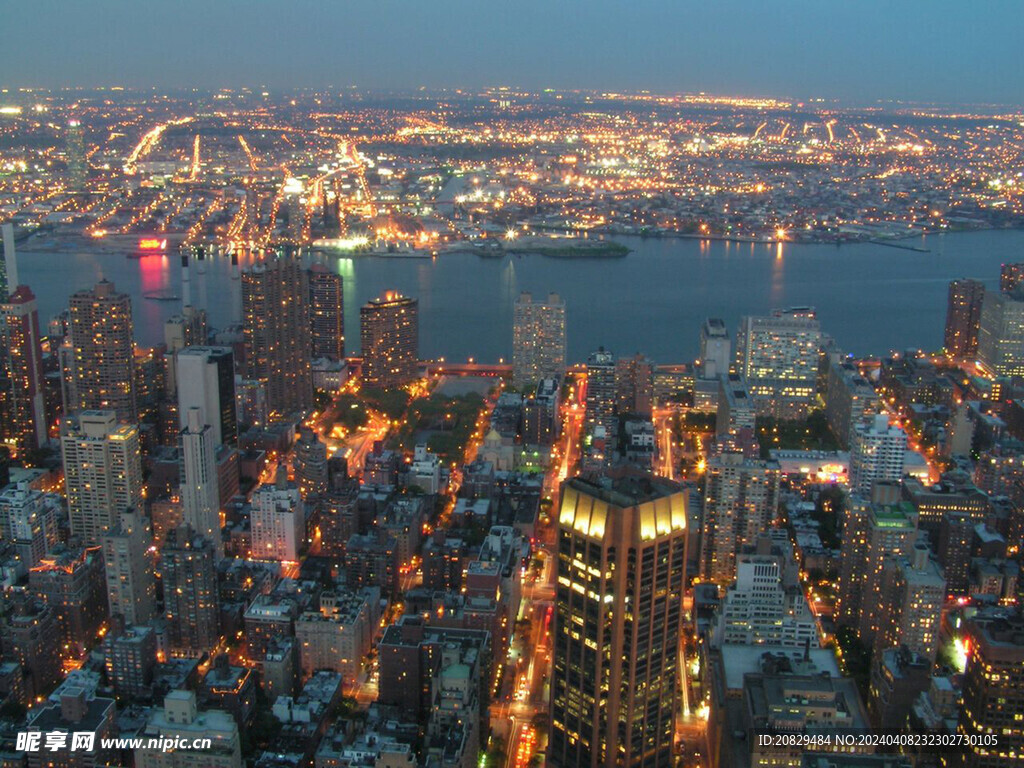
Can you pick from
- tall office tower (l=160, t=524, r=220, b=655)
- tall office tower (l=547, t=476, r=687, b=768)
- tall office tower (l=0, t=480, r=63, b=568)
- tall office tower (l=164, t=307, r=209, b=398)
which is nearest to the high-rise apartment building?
tall office tower (l=547, t=476, r=687, b=768)

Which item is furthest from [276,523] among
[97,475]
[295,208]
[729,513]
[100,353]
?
[295,208]

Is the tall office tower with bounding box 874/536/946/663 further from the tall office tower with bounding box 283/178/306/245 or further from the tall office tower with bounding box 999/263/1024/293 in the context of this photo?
the tall office tower with bounding box 283/178/306/245

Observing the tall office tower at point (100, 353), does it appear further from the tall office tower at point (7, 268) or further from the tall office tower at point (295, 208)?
the tall office tower at point (295, 208)

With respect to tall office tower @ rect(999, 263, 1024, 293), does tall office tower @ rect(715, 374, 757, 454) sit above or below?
below

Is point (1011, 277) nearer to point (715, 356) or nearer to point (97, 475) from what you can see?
point (715, 356)

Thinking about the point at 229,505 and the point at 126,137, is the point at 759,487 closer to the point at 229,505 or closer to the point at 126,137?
the point at 229,505

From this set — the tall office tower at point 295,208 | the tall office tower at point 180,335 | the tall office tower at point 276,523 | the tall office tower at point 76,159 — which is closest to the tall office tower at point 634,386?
the tall office tower at point 276,523
